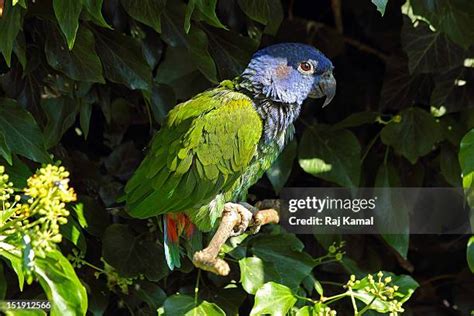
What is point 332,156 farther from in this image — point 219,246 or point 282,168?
point 219,246

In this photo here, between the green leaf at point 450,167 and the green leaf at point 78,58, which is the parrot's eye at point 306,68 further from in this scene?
the green leaf at point 450,167

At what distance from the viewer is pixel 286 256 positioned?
1814mm

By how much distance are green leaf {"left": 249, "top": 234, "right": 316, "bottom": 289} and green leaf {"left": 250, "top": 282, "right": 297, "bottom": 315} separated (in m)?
0.10

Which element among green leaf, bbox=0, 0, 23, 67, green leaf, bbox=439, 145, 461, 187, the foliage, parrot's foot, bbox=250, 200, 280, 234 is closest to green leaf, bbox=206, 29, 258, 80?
the foliage

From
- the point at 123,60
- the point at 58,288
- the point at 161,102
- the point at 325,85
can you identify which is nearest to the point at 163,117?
the point at 161,102

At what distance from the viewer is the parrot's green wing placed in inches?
60.8

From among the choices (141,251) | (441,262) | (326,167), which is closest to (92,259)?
(141,251)

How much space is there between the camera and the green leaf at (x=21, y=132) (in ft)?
5.22

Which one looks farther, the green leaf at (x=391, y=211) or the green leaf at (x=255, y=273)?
the green leaf at (x=391, y=211)

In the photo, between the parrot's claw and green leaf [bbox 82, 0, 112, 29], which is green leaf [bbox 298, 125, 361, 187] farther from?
green leaf [bbox 82, 0, 112, 29]

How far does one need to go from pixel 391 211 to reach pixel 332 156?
197 millimetres

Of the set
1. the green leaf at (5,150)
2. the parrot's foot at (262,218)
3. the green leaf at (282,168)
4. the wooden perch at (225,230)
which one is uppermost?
the green leaf at (5,150)

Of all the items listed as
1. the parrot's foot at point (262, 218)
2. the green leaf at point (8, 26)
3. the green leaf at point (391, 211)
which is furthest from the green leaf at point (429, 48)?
the green leaf at point (8, 26)

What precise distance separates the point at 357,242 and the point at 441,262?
360 mm
